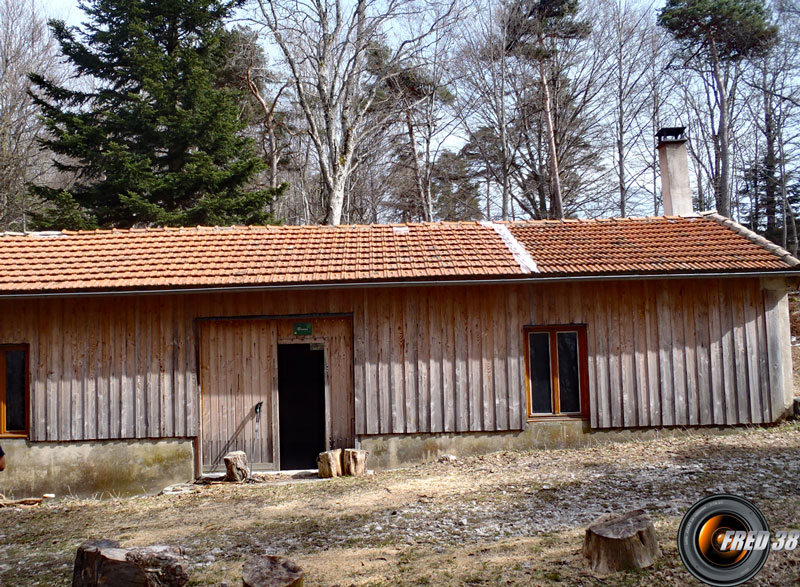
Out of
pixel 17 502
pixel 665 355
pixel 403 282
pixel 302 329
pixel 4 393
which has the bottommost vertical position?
pixel 17 502

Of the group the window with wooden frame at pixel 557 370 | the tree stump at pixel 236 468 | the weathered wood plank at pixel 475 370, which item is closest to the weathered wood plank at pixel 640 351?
the window with wooden frame at pixel 557 370

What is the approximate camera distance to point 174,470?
32.3 feet

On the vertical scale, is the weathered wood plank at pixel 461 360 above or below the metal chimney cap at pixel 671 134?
below

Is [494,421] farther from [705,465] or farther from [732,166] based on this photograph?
[732,166]

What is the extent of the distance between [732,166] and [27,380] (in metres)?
30.5

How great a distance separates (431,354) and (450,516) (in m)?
3.51

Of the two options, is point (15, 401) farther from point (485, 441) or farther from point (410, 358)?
point (485, 441)

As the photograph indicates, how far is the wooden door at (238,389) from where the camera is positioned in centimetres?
1000

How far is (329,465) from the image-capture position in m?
9.36

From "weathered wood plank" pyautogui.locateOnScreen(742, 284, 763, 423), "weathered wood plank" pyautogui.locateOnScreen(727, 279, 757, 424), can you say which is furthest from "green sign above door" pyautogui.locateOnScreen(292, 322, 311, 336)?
"weathered wood plank" pyautogui.locateOnScreen(742, 284, 763, 423)

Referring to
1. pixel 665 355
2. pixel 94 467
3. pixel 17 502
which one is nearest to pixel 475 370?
pixel 665 355

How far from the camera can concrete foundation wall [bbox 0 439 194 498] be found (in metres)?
9.79

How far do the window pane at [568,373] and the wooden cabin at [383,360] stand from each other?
0.08ft

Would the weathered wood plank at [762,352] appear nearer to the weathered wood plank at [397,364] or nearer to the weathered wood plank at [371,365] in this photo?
the weathered wood plank at [397,364]
